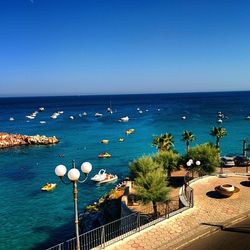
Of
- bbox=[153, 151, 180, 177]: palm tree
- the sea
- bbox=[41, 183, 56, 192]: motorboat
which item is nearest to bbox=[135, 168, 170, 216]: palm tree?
the sea

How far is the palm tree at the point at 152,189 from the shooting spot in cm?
2100

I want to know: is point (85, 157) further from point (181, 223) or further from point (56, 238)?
point (181, 223)

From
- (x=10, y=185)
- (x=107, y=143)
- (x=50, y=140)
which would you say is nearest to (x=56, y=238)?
(x=10, y=185)

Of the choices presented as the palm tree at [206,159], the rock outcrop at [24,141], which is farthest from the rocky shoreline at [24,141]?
the palm tree at [206,159]

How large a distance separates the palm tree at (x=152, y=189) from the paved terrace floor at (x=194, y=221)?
224 cm

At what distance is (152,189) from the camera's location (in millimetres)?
21109

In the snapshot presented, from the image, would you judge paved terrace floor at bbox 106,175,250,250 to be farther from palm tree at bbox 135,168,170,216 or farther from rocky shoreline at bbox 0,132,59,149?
rocky shoreline at bbox 0,132,59,149

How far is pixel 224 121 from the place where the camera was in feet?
330

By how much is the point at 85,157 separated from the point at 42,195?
20.1m

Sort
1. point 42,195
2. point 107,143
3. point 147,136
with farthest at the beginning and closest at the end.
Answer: point 147,136 → point 107,143 → point 42,195

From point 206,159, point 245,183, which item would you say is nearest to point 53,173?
point 206,159

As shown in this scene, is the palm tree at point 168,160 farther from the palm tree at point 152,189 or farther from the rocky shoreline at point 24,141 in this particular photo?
the rocky shoreline at point 24,141

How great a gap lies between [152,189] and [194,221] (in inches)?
172

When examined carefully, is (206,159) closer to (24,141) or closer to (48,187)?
(48,187)
